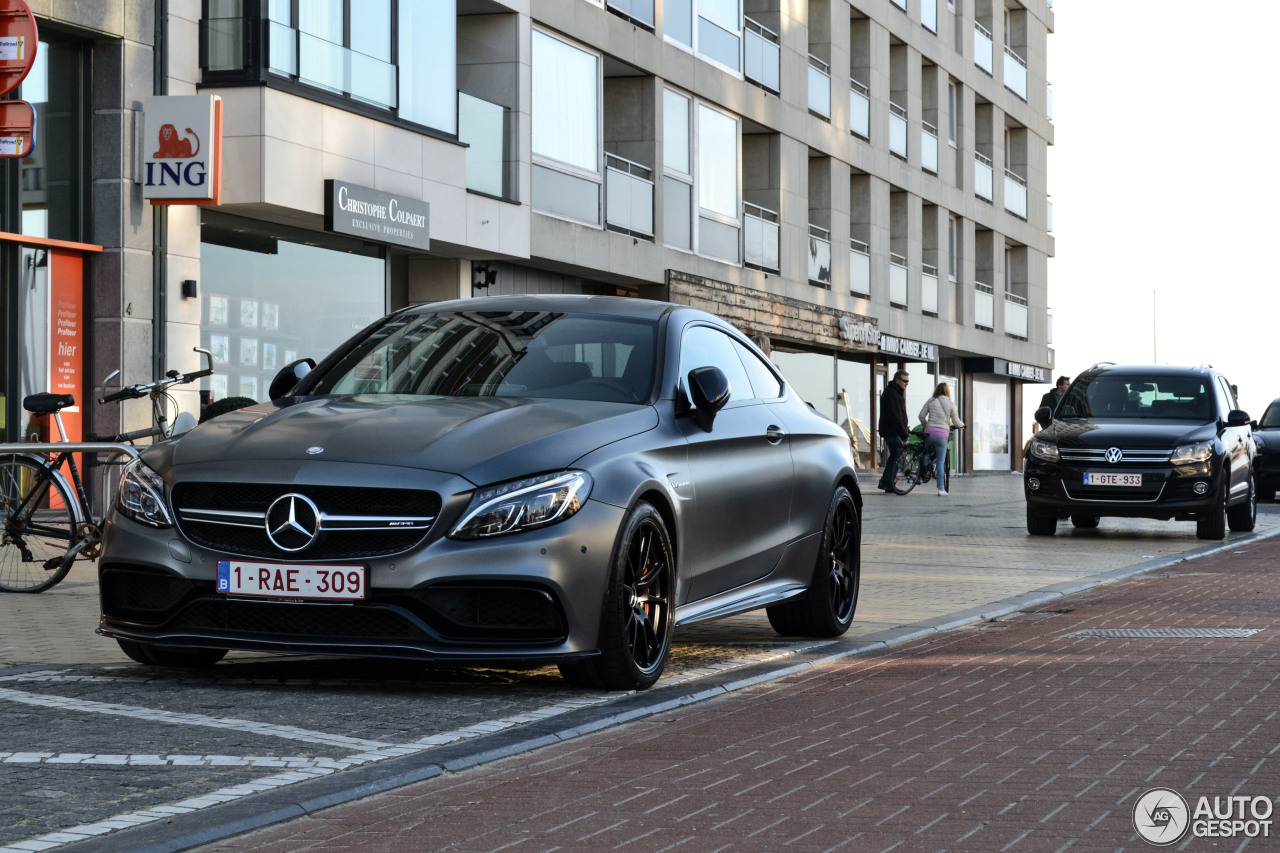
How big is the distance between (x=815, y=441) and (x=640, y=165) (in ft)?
60.6

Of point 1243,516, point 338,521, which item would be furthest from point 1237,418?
point 338,521

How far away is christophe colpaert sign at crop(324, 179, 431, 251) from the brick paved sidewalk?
39.3 feet

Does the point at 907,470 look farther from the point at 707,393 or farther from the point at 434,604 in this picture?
the point at 434,604

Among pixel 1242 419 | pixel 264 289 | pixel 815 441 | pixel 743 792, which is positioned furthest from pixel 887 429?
pixel 743 792

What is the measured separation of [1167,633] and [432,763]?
206 inches

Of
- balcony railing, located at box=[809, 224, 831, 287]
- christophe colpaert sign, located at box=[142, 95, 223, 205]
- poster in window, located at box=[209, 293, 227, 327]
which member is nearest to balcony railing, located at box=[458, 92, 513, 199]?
poster in window, located at box=[209, 293, 227, 327]

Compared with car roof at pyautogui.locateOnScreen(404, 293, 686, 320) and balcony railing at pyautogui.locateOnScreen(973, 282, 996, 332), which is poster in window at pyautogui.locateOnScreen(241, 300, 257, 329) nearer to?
car roof at pyautogui.locateOnScreen(404, 293, 686, 320)

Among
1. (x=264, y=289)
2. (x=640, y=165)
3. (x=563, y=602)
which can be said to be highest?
(x=640, y=165)

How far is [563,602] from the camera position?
645 cm

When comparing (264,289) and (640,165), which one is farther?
(640,165)

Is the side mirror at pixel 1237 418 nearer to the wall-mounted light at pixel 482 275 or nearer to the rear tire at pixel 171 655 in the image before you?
the wall-mounted light at pixel 482 275

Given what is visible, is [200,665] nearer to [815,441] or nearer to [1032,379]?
[815,441]

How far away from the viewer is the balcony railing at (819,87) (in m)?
33.8

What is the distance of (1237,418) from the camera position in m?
18.8
